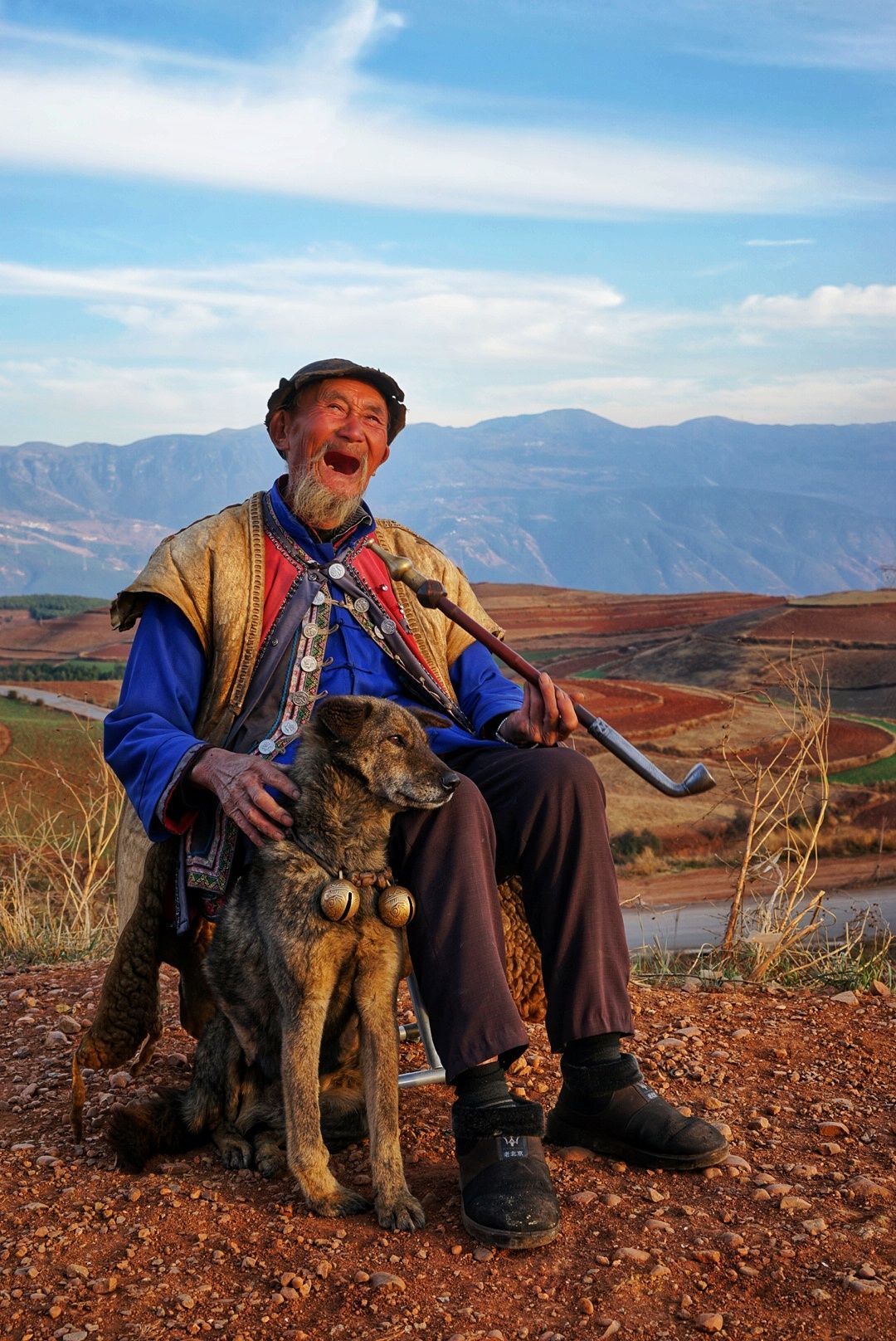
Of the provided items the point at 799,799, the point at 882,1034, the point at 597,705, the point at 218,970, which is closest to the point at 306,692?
the point at 218,970

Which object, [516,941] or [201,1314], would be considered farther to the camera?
[516,941]

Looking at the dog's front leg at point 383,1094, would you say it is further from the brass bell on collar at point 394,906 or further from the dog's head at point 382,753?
the dog's head at point 382,753

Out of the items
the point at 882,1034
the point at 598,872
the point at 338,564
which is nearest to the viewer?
the point at 598,872

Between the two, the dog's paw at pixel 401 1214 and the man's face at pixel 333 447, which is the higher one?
the man's face at pixel 333 447

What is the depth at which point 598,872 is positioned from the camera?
3641 mm

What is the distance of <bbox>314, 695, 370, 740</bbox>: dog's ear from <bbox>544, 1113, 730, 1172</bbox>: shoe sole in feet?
4.81

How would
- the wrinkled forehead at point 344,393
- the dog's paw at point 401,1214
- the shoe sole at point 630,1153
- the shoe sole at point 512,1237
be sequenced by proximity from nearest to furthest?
the shoe sole at point 512,1237 → the dog's paw at point 401,1214 → the shoe sole at point 630,1153 → the wrinkled forehead at point 344,393

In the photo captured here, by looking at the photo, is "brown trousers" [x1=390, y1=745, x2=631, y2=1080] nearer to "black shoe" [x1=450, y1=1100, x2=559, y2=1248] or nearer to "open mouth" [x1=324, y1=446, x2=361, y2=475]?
"black shoe" [x1=450, y1=1100, x2=559, y2=1248]

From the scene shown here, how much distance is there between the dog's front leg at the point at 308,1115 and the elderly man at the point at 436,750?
1.12ft

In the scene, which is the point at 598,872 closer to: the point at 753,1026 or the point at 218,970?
the point at 218,970

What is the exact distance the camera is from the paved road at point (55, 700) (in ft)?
51.9

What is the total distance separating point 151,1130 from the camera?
11.9 feet

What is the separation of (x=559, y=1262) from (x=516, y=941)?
1.34m

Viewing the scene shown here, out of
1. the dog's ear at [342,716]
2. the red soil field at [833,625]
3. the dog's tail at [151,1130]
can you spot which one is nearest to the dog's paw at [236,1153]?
the dog's tail at [151,1130]
